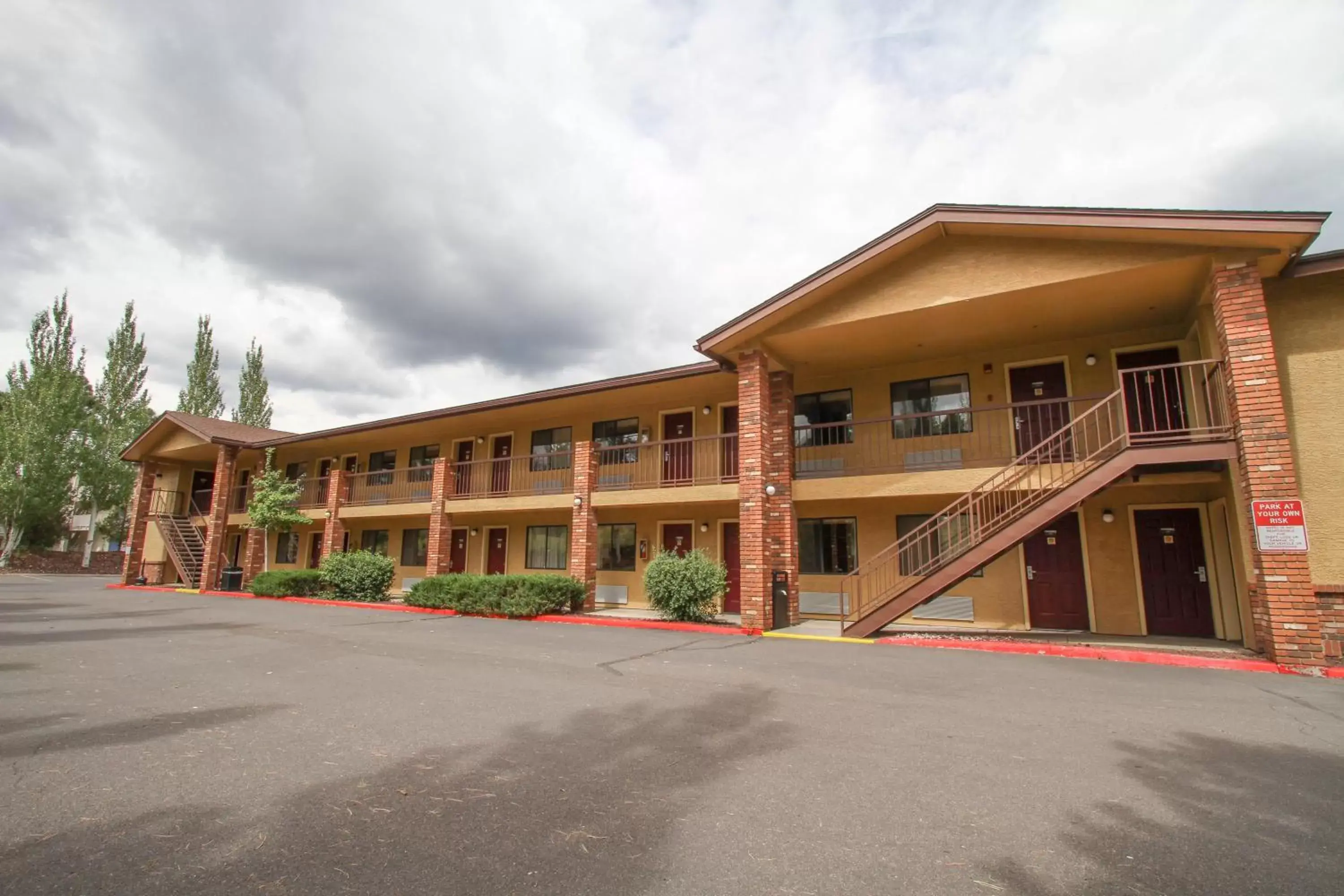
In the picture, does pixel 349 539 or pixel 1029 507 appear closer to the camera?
pixel 1029 507

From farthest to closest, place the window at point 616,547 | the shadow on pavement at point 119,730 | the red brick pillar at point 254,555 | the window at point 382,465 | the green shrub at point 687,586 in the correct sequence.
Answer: the window at point 382,465
the red brick pillar at point 254,555
the window at point 616,547
the green shrub at point 687,586
the shadow on pavement at point 119,730

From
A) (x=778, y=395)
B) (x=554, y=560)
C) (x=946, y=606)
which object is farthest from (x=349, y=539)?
(x=946, y=606)

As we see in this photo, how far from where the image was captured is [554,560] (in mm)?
19266

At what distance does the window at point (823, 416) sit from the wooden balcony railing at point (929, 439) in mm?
24

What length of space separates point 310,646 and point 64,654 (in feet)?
9.86

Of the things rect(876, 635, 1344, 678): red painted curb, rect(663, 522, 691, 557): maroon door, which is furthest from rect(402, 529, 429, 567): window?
rect(876, 635, 1344, 678): red painted curb

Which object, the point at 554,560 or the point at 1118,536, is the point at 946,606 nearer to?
the point at 1118,536

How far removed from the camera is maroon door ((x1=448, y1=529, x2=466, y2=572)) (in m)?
21.2

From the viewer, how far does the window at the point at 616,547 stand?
17.8m

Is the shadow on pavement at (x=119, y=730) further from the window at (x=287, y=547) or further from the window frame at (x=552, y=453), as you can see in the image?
the window at (x=287, y=547)

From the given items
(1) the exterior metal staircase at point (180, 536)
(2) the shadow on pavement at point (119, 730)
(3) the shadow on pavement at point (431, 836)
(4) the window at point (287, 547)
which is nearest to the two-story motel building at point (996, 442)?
(3) the shadow on pavement at point (431, 836)

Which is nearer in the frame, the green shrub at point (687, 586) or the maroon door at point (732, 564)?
the green shrub at point (687, 586)

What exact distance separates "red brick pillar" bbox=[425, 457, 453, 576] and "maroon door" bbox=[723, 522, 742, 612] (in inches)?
330

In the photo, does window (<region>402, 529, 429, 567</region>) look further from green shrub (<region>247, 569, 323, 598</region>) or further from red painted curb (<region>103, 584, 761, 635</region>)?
red painted curb (<region>103, 584, 761, 635</region>)
